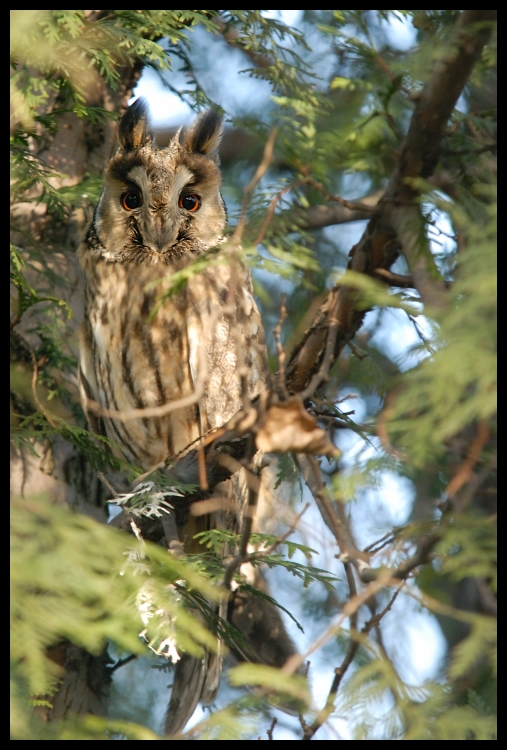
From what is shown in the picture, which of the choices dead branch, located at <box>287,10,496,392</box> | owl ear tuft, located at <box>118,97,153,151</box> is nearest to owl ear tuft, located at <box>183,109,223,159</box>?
owl ear tuft, located at <box>118,97,153,151</box>

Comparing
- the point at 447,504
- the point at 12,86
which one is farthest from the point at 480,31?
the point at 12,86

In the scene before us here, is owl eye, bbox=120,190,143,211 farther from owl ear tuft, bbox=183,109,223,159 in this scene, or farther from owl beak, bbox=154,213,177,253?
owl ear tuft, bbox=183,109,223,159

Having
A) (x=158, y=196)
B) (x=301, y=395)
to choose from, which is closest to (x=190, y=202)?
(x=158, y=196)

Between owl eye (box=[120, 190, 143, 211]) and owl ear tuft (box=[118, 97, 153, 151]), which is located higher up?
owl ear tuft (box=[118, 97, 153, 151])

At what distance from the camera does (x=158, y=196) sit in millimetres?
2846

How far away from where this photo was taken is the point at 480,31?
1.82m

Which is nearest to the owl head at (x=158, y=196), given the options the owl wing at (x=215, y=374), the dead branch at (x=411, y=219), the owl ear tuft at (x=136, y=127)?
the owl ear tuft at (x=136, y=127)

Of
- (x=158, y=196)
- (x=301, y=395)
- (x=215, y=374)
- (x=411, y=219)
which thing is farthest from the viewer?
(x=215, y=374)

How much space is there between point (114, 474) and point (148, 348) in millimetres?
652

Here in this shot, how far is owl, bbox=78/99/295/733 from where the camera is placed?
288 centimetres

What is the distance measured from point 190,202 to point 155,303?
48 cm

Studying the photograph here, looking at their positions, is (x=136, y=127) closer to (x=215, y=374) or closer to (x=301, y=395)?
(x=215, y=374)

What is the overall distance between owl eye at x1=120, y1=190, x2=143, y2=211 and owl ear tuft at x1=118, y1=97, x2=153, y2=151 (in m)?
0.17
